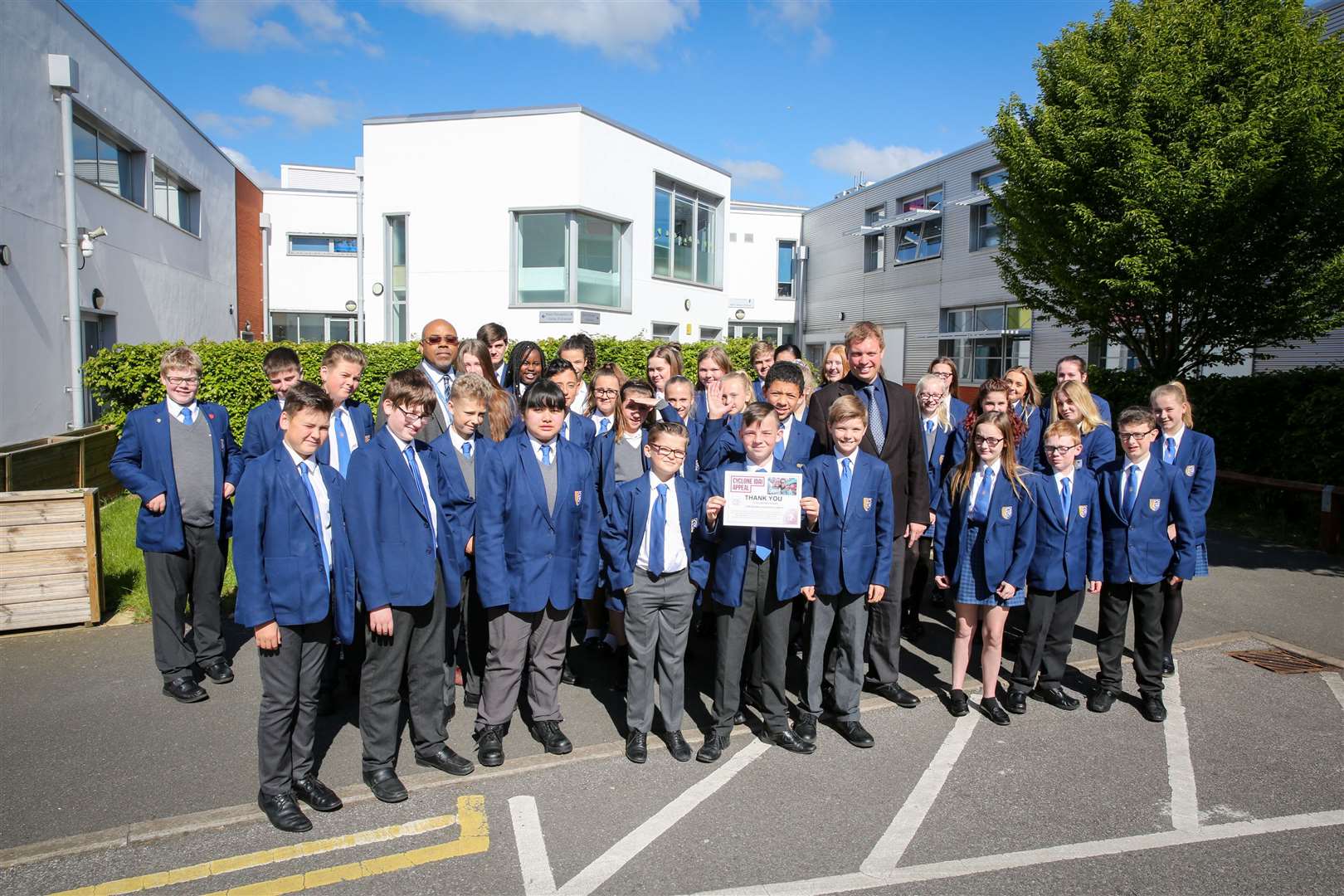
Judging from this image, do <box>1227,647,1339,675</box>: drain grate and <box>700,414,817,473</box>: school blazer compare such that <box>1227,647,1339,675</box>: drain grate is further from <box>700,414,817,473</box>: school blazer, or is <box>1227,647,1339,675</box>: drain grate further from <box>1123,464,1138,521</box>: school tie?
<box>700,414,817,473</box>: school blazer

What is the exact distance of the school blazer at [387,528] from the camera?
13.0 ft

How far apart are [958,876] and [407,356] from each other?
1135 centimetres

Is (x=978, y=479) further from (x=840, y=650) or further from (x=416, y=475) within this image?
(x=416, y=475)

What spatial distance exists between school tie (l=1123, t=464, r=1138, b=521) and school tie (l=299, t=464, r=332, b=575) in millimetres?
4783

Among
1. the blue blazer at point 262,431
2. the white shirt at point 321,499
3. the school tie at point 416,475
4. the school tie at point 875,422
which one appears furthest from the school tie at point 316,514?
the school tie at point 875,422

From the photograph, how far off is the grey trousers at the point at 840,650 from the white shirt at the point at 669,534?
88cm

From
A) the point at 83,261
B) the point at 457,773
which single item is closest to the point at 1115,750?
the point at 457,773

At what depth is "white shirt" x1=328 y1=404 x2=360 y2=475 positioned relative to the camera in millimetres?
5180

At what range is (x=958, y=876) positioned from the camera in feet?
11.3

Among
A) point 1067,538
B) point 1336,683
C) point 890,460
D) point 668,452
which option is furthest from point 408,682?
point 1336,683

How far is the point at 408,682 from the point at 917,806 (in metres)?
2.66

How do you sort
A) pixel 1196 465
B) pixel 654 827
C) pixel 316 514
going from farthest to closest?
pixel 1196 465 < pixel 316 514 < pixel 654 827

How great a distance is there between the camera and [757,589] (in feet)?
15.2

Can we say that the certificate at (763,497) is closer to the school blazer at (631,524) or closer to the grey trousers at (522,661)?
the school blazer at (631,524)
